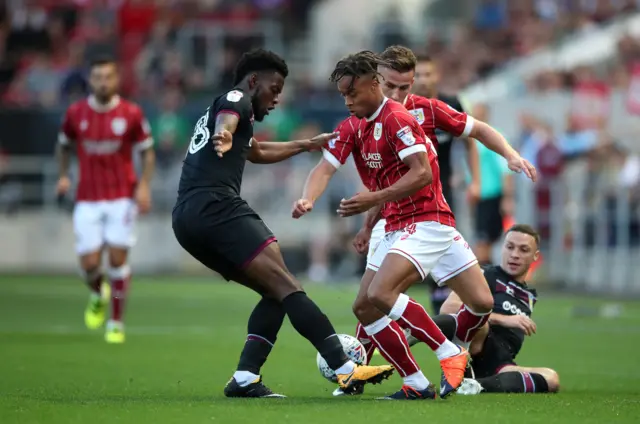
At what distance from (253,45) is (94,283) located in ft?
50.2

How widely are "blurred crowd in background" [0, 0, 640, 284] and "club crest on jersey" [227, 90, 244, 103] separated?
1417 centimetres

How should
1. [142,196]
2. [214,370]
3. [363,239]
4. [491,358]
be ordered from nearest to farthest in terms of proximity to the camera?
[491,358] < [363,239] < [214,370] < [142,196]

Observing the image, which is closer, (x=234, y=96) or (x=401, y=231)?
(x=234, y=96)

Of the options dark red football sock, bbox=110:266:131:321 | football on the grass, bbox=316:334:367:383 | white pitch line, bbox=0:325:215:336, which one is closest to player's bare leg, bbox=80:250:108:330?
dark red football sock, bbox=110:266:131:321

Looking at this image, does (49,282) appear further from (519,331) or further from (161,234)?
(519,331)

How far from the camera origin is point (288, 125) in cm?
2608

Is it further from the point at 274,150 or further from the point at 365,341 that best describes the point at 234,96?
the point at 365,341

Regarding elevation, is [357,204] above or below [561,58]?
below

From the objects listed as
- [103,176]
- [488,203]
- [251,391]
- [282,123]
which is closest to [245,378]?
[251,391]

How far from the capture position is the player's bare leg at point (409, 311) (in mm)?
8070

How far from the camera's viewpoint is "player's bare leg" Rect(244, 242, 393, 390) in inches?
323

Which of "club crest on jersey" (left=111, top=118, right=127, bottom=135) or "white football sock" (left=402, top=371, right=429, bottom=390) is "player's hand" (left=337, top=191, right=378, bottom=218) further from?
"club crest on jersey" (left=111, top=118, right=127, bottom=135)

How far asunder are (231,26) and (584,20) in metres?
8.11

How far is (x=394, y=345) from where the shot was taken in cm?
812
